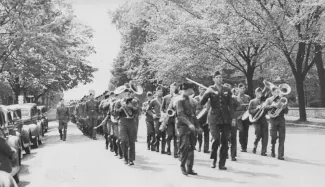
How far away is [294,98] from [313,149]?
40.7m

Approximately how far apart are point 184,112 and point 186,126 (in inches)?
10.9

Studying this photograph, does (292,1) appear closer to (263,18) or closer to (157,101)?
(263,18)

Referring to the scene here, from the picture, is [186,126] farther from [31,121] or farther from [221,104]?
[31,121]

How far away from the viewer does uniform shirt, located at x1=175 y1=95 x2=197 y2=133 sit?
30.9 feet

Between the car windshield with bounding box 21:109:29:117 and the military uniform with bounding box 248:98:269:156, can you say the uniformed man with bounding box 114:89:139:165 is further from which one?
the car windshield with bounding box 21:109:29:117

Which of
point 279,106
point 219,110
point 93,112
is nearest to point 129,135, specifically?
point 219,110

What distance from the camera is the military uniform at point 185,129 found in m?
9.33

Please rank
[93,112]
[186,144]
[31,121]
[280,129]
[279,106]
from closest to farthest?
[186,144] → [280,129] → [279,106] → [31,121] → [93,112]

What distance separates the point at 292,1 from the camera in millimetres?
26172

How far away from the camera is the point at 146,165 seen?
11.4 m

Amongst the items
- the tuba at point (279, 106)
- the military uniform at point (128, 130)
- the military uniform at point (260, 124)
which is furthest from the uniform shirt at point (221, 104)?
the military uniform at point (260, 124)

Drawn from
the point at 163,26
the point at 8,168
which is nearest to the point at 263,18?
the point at 163,26

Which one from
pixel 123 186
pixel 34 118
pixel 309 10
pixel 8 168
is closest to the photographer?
pixel 8 168

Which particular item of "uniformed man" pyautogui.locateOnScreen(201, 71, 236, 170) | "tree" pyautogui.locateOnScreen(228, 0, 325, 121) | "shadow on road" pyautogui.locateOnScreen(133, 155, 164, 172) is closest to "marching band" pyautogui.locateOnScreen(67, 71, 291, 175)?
"uniformed man" pyautogui.locateOnScreen(201, 71, 236, 170)
